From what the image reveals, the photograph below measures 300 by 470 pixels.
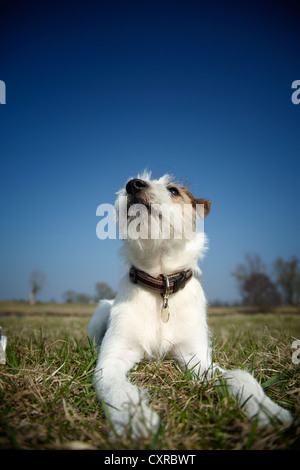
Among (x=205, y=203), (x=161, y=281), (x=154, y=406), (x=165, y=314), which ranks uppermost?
(x=205, y=203)

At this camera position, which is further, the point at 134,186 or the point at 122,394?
the point at 134,186

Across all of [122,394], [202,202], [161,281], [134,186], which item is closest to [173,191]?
[202,202]

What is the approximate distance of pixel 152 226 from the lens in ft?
10.5

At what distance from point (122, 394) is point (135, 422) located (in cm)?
39

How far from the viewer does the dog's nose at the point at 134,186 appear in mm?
3219

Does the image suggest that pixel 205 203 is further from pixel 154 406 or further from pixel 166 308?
pixel 154 406

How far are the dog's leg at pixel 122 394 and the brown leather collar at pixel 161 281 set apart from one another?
0.76 m

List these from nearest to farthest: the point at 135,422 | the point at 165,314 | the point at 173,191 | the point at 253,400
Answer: the point at 135,422 → the point at 253,400 → the point at 165,314 → the point at 173,191

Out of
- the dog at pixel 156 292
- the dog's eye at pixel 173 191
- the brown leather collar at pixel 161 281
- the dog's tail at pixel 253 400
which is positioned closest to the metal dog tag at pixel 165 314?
the dog at pixel 156 292

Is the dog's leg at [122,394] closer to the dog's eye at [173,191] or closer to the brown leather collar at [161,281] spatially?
the brown leather collar at [161,281]

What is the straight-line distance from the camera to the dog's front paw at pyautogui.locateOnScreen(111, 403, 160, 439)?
166 cm
